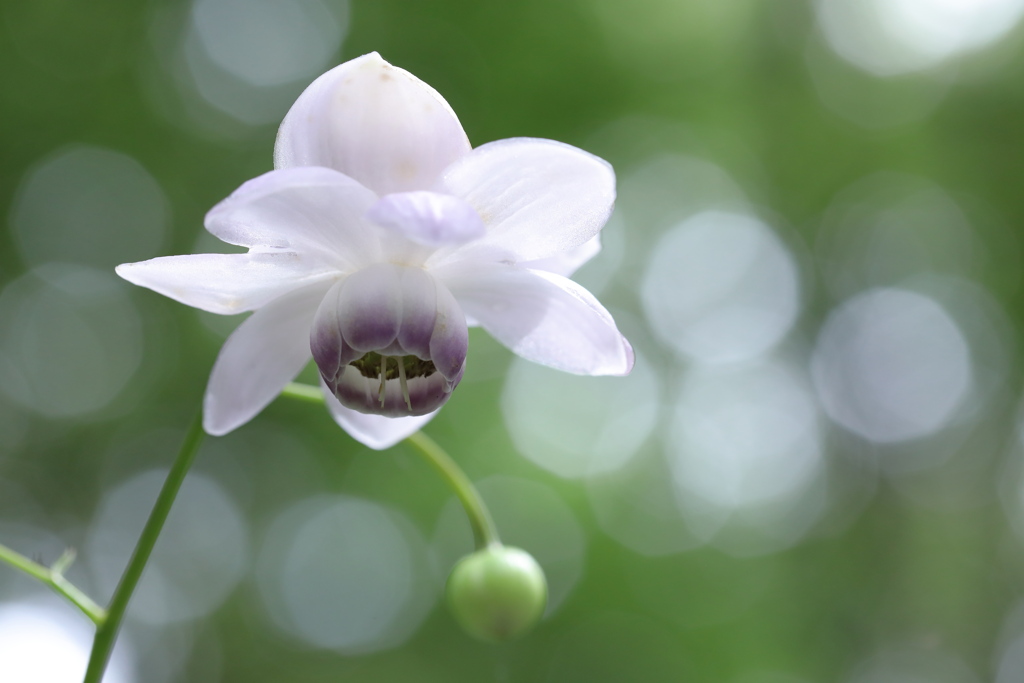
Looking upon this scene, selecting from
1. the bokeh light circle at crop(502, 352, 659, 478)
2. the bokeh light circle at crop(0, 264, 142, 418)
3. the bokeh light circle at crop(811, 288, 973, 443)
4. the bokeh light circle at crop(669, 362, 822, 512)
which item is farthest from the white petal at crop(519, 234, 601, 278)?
the bokeh light circle at crop(811, 288, 973, 443)

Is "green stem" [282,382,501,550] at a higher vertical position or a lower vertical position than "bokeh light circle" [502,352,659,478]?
lower

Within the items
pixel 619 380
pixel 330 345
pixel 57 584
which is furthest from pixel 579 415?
pixel 330 345

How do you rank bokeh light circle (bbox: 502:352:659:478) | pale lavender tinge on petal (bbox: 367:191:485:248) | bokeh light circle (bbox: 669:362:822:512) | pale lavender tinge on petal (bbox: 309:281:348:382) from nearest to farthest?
pale lavender tinge on petal (bbox: 367:191:485:248) → pale lavender tinge on petal (bbox: 309:281:348:382) → bokeh light circle (bbox: 502:352:659:478) → bokeh light circle (bbox: 669:362:822:512)

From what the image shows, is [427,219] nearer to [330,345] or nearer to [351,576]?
[330,345]

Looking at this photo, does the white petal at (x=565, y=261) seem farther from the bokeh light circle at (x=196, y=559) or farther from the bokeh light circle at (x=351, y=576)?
the bokeh light circle at (x=196, y=559)

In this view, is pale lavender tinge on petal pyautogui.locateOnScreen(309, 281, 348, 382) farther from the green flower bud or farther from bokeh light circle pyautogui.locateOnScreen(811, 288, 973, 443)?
bokeh light circle pyautogui.locateOnScreen(811, 288, 973, 443)

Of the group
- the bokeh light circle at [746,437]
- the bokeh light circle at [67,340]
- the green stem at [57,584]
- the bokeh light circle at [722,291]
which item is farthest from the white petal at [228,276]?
the bokeh light circle at [746,437]
